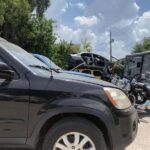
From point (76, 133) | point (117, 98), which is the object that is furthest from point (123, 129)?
point (76, 133)

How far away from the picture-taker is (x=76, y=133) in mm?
5102

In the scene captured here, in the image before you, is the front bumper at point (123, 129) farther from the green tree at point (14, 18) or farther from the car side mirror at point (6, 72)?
the green tree at point (14, 18)

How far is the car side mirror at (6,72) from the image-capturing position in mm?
Result: 5016

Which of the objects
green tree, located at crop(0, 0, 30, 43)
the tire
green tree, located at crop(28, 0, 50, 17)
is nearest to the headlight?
the tire

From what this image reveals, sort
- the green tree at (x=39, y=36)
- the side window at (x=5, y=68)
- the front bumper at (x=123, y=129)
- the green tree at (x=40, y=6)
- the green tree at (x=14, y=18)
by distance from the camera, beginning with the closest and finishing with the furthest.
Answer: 1. the side window at (x=5, y=68)
2. the front bumper at (x=123, y=129)
3. the green tree at (x=14, y=18)
4. the green tree at (x=39, y=36)
5. the green tree at (x=40, y=6)

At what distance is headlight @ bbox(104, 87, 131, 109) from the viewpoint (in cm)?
518

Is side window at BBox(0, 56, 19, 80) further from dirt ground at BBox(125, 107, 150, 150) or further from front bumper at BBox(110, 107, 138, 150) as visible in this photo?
dirt ground at BBox(125, 107, 150, 150)

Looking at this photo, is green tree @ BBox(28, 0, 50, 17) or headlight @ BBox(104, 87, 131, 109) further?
green tree @ BBox(28, 0, 50, 17)

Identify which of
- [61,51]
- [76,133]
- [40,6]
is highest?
[40,6]

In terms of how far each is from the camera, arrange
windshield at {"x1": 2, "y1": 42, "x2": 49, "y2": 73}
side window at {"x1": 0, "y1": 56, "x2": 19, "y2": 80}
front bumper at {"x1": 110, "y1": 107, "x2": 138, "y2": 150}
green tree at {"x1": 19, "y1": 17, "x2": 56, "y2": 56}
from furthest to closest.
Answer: green tree at {"x1": 19, "y1": 17, "x2": 56, "y2": 56}
windshield at {"x1": 2, "y1": 42, "x2": 49, "y2": 73}
front bumper at {"x1": 110, "y1": 107, "x2": 138, "y2": 150}
side window at {"x1": 0, "y1": 56, "x2": 19, "y2": 80}

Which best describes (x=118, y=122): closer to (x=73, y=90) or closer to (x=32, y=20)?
(x=73, y=90)

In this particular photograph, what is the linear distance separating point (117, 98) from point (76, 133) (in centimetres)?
68

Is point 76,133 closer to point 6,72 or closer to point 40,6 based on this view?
point 6,72

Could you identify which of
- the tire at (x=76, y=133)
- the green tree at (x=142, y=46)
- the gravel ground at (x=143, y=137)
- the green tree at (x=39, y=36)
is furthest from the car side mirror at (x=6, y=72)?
the green tree at (x=142, y=46)
